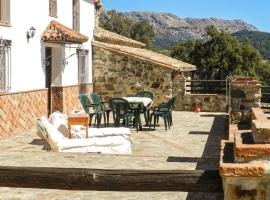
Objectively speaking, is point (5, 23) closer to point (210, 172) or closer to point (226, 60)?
point (210, 172)

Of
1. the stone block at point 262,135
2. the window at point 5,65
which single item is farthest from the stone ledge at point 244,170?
the window at point 5,65

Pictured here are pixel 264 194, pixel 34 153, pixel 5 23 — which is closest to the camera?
pixel 264 194

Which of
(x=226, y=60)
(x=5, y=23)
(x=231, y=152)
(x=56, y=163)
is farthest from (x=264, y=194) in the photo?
(x=226, y=60)

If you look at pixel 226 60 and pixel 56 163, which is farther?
pixel 226 60

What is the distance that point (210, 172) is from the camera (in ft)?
11.8

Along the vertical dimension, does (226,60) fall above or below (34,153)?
above

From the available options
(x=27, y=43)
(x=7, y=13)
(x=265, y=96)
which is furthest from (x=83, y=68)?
(x=265, y=96)

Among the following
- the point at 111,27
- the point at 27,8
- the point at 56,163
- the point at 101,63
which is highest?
the point at 111,27

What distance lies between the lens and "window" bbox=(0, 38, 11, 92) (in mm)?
11953

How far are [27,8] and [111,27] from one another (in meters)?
34.2

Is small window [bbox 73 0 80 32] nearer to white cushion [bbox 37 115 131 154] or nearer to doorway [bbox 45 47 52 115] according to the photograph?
doorway [bbox 45 47 52 115]

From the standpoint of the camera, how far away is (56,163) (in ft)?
27.6

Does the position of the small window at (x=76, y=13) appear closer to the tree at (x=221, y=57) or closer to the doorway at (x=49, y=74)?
the doorway at (x=49, y=74)

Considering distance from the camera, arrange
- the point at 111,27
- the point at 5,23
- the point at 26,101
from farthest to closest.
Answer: the point at 111,27, the point at 26,101, the point at 5,23
